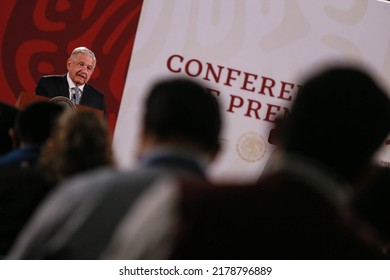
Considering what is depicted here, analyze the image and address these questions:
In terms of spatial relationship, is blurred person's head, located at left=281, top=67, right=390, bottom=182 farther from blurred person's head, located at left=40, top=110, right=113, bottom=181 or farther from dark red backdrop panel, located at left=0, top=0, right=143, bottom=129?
dark red backdrop panel, located at left=0, top=0, right=143, bottom=129

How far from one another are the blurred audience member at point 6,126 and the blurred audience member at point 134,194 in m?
1.33

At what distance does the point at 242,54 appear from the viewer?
468 cm

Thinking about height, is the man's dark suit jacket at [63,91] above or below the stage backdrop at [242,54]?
below

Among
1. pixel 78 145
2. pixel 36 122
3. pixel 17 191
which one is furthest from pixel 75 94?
pixel 78 145

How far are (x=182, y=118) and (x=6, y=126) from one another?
4.70 ft

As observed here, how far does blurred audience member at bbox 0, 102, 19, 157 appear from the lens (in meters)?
2.37

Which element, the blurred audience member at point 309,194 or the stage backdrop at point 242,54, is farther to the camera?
the stage backdrop at point 242,54

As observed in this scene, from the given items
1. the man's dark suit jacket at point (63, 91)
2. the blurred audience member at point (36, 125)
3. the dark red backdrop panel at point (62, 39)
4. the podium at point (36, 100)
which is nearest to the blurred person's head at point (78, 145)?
the blurred audience member at point (36, 125)

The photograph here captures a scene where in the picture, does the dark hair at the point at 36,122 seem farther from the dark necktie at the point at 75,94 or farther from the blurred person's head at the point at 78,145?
the dark necktie at the point at 75,94

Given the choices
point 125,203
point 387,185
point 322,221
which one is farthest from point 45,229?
point 387,185

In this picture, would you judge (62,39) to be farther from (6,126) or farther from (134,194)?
(134,194)

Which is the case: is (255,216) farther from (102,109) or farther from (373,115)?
(102,109)

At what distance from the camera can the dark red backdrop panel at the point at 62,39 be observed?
4492mm

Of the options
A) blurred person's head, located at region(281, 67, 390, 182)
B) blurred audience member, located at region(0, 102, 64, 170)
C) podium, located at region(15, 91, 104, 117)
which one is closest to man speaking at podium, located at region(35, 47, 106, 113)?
podium, located at region(15, 91, 104, 117)
